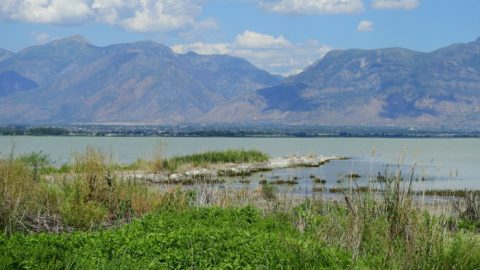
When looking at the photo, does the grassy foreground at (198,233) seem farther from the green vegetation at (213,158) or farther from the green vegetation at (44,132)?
the green vegetation at (44,132)

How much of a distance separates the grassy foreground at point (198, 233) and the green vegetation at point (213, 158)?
23.7m

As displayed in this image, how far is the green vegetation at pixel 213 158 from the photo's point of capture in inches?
1594

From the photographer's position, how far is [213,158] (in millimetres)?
47875

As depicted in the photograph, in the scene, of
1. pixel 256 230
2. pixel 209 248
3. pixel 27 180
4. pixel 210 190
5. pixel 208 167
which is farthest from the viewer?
pixel 208 167

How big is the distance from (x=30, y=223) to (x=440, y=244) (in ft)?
24.3

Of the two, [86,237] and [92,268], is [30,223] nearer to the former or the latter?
[86,237]

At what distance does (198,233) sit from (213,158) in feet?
124

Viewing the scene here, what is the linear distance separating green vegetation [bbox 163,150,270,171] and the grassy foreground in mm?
23659

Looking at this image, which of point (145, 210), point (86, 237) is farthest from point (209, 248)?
point (145, 210)

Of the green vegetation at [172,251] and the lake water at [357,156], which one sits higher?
the green vegetation at [172,251]

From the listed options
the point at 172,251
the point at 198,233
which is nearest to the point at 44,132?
the point at 198,233

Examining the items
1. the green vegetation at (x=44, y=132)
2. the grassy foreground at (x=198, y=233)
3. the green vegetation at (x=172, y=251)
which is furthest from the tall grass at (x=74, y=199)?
the green vegetation at (x=44, y=132)

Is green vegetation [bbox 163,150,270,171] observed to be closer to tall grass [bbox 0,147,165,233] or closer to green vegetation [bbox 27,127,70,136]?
tall grass [bbox 0,147,165,233]

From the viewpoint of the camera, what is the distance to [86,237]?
10289mm
